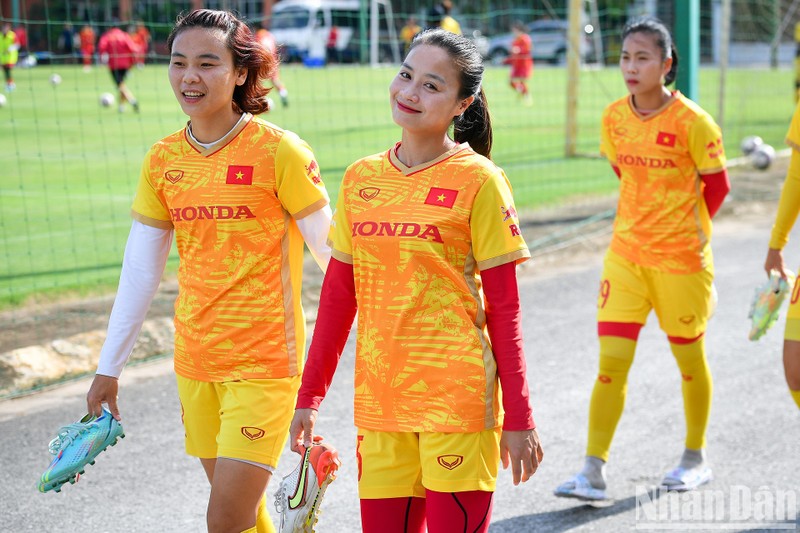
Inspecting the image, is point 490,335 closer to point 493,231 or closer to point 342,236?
point 493,231

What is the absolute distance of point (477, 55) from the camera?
10.5 ft

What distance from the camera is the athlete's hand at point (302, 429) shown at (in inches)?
123

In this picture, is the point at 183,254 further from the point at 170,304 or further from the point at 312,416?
the point at 170,304

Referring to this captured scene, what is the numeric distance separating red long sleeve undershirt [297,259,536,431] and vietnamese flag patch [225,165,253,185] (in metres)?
0.50

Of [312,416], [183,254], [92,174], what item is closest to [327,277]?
[312,416]

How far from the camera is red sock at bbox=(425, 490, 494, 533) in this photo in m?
3.00

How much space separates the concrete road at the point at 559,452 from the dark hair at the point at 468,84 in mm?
2005

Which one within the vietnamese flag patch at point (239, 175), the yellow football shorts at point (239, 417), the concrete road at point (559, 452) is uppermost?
the vietnamese flag patch at point (239, 175)

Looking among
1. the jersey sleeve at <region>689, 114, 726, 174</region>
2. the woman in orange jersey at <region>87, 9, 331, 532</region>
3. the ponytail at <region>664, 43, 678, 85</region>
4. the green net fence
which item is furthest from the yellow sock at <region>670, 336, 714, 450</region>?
the green net fence

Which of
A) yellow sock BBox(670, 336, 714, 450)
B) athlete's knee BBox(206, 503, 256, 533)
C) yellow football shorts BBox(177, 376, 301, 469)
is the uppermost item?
yellow football shorts BBox(177, 376, 301, 469)

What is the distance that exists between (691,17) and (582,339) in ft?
13.3

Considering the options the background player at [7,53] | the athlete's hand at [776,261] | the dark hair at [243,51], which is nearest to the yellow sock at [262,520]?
the dark hair at [243,51]

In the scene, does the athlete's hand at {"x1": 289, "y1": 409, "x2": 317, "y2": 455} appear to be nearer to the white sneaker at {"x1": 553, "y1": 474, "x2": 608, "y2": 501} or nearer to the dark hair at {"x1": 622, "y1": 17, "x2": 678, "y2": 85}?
the white sneaker at {"x1": 553, "y1": 474, "x2": 608, "y2": 501}

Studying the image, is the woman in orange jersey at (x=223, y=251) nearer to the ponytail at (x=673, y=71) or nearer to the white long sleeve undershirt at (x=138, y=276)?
the white long sleeve undershirt at (x=138, y=276)
